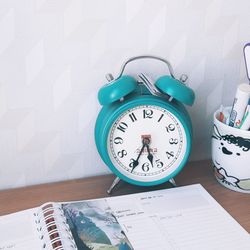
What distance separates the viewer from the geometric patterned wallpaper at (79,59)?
32.7 inches

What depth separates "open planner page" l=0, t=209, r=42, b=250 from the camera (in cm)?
71

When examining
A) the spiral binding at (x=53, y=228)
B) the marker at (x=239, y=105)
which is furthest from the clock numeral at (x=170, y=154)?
the spiral binding at (x=53, y=228)

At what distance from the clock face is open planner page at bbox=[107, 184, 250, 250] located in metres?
0.05

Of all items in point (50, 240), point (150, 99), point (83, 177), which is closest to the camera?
point (50, 240)

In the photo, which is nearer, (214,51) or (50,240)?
(50,240)

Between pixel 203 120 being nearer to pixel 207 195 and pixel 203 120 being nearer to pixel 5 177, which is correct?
pixel 207 195

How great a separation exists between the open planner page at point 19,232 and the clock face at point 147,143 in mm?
191

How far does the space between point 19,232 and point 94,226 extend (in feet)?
0.41

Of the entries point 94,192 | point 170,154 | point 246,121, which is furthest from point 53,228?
point 246,121

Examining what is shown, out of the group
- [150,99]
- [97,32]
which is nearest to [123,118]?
[150,99]

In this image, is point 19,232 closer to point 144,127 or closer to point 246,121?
point 144,127

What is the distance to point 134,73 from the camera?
36.2 inches

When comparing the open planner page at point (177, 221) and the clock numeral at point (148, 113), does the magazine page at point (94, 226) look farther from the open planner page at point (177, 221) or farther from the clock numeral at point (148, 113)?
the clock numeral at point (148, 113)

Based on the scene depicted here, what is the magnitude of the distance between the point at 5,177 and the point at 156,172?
30 centimetres
